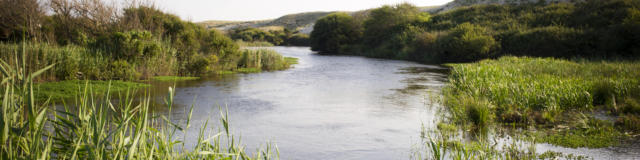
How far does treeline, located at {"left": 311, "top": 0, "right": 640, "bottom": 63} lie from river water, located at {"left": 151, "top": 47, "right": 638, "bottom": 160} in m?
14.0

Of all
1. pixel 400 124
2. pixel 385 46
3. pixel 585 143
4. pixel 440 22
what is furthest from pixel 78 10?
pixel 440 22

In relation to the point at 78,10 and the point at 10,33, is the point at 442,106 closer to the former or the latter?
the point at 78,10

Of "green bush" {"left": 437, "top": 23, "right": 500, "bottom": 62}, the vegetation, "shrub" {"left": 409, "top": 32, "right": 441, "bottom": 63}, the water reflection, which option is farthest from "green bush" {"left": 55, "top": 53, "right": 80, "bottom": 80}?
"shrub" {"left": 409, "top": 32, "right": 441, "bottom": 63}

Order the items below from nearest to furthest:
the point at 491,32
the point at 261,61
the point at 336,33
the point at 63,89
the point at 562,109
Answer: the point at 562,109 < the point at 63,89 < the point at 261,61 < the point at 491,32 < the point at 336,33

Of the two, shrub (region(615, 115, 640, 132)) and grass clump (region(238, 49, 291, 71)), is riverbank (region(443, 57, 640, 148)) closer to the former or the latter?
shrub (region(615, 115, 640, 132))

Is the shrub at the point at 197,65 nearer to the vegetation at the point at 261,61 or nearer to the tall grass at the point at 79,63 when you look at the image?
the tall grass at the point at 79,63

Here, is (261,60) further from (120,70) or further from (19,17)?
(19,17)

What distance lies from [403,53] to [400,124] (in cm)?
2952

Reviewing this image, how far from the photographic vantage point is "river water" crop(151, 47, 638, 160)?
741 cm

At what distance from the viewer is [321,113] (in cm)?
1091

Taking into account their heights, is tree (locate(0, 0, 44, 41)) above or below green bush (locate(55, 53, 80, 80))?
above

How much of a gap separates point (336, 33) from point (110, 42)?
39.1m

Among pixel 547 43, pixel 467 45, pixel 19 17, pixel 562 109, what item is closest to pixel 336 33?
pixel 467 45

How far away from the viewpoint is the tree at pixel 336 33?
2114 inches
